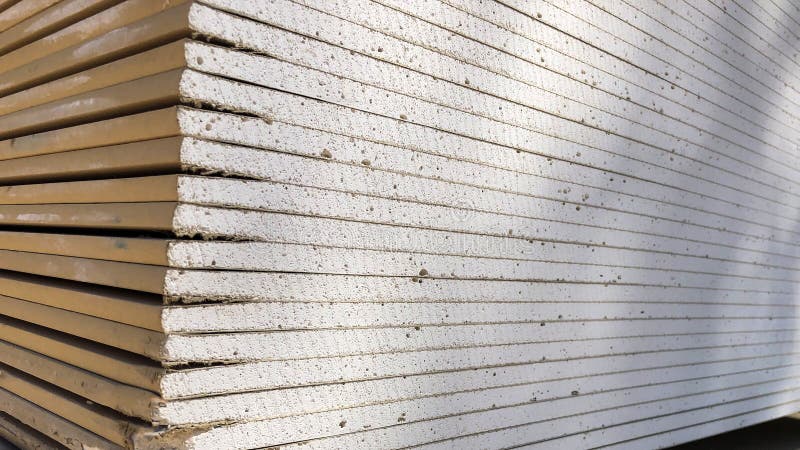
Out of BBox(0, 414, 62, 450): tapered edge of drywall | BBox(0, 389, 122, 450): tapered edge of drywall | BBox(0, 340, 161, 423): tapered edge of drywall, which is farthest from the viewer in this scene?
BBox(0, 414, 62, 450): tapered edge of drywall

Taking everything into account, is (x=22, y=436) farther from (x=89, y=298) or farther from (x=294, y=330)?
(x=294, y=330)

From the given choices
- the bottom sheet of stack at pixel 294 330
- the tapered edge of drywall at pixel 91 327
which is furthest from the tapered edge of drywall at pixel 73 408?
the tapered edge of drywall at pixel 91 327

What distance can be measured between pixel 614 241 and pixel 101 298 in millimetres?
2194

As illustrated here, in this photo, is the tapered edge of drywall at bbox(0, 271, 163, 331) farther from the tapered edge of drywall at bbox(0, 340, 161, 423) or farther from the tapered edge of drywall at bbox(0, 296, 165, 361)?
the tapered edge of drywall at bbox(0, 340, 161, 423)

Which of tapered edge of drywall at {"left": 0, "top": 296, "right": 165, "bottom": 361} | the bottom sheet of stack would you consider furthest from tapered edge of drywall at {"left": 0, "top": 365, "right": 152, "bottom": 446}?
tapered edge of drywall at {"left": 0, "top": 296, "right": 165, "bottom": 361}

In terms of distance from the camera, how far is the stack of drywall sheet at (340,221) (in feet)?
5.89

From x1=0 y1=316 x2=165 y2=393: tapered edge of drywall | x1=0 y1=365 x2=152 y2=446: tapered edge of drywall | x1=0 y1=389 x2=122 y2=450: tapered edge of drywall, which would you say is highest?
x1=0 y1=316 x2=165 y2=393: tapered edge of drywall

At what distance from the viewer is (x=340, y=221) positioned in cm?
209

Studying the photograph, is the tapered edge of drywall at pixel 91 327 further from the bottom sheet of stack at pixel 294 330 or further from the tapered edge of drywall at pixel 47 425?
the tapered edge of drywall at pixel 47 425

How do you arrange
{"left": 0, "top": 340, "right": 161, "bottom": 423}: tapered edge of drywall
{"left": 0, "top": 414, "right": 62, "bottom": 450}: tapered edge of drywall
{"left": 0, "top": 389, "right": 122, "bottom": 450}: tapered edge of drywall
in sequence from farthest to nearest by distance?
{"left": 0, "top": 414, "right": 62, "bottom": 450}: tapered edge of drywall, {"left": 0, "top": 389, "right": 122, "bottom": 450}: tapered edge of drywall, {"left": 0, "top": 340, "right": 161, "bottom": 423}: tapered edge of drywall

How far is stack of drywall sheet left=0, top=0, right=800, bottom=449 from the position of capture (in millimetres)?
1796

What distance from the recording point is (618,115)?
3.19 meters

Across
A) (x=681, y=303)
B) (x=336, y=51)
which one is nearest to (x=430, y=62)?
(x=336, y=51)

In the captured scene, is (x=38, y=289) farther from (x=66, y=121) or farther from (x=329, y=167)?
(x=329, y=167)
